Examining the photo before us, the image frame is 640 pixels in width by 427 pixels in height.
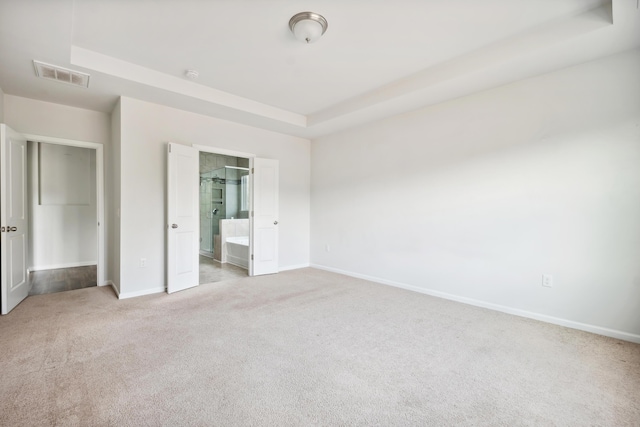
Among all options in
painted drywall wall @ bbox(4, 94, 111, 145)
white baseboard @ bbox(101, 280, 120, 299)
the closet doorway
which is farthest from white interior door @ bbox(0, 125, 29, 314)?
the closet doorway

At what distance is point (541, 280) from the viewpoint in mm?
2977

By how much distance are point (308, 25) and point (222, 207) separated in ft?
18.3

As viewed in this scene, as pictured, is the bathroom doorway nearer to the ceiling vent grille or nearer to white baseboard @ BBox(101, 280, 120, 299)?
white baseboard @ BBox(101, 280, 120, 299)

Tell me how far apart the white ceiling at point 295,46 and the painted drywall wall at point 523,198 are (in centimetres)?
32

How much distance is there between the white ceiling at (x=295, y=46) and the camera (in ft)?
7.30

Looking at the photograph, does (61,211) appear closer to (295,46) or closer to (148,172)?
(148,172)

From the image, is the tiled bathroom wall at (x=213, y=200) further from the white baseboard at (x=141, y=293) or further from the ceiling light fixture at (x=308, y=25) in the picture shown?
the ceiling light fixture at (x=308, y=25)

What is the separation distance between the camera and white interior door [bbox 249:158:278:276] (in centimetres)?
486

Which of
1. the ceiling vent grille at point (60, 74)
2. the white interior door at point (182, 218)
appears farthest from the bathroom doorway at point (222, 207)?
the ceiling vent grille at point (60, 74)

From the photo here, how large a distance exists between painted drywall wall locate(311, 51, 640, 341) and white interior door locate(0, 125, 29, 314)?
4.49m

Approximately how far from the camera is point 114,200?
398 centimetres

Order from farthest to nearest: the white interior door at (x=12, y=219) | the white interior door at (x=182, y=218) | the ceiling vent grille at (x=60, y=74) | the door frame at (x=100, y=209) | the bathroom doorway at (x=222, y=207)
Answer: the bathroom doorway at (x=222, y=207) < the door frame at (x=100, y=209) < the white interior door at (x=182, y=218) < the white interior door at (x=12, y=219) < the ceiling vent grille at (x=60, y=74)

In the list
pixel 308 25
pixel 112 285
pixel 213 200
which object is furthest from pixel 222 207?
pixel 308 25

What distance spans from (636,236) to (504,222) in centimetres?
101
